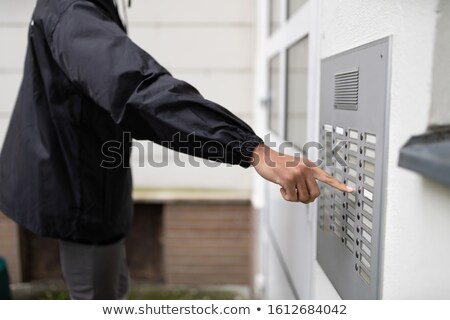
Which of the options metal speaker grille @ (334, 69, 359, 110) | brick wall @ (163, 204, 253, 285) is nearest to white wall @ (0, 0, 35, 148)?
brick wall @ (163, 204, 253, 285)

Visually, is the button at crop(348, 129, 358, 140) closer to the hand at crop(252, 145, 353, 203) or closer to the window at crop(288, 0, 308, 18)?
the hand at crop(252, 145, 353, 203)

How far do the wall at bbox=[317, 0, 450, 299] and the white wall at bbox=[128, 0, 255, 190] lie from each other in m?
2.43

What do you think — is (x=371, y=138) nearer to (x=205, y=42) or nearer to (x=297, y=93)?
(x=297, y=93)

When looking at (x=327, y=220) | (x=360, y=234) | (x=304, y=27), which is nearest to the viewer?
(x=360, y=234)

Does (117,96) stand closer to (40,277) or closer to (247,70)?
(247,70)

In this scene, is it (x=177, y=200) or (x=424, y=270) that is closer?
(x=424, y=270)

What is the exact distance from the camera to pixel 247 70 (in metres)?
3.36

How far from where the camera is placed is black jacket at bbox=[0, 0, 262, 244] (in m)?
1.06

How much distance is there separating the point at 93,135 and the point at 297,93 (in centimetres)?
94

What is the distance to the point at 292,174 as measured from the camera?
3.41 ft

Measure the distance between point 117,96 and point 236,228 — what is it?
7.98 ft

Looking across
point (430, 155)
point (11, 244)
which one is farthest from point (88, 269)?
point (11, 244)
